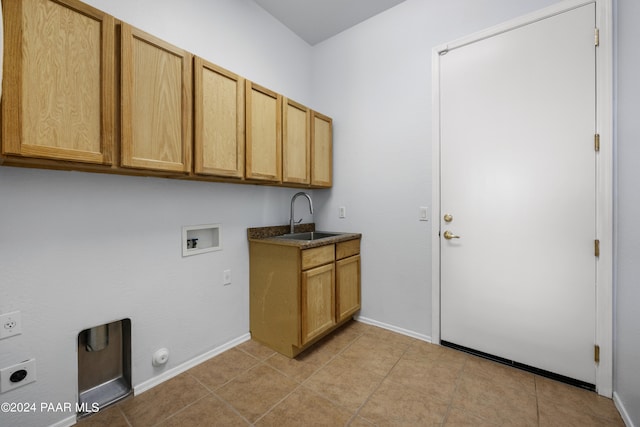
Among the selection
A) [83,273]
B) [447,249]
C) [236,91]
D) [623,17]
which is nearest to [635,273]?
[447,249]

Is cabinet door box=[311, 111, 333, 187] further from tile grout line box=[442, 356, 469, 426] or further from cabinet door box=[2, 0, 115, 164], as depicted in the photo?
tile grout line box=[442, 356, 469, 426]

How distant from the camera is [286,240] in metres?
2.07

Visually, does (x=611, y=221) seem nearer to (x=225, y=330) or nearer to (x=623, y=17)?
(x=623, y=17)

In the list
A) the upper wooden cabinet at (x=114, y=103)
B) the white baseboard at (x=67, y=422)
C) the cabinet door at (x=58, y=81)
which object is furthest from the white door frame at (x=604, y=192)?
the white baseboard at (x=67, y=422)

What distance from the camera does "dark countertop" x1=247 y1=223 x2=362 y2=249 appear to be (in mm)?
1989

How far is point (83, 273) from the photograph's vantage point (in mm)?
1427

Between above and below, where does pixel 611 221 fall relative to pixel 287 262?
above

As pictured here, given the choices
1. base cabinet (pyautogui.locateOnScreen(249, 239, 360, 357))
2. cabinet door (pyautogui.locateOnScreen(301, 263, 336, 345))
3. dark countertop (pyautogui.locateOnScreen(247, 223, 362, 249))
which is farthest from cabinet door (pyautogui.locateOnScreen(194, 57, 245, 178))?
cabinet door (pyautogui.locateOnScreen(301, 263, 336, 345))

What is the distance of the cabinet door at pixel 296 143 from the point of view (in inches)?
84.5

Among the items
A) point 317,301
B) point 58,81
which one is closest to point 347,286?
point 317,301

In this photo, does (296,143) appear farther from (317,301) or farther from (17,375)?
(17,375)

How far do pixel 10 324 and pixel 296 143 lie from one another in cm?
193

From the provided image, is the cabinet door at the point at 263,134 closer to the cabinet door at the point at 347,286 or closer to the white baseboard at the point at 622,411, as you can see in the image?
the cabinet door at the point at 347,286

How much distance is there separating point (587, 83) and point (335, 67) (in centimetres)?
196
